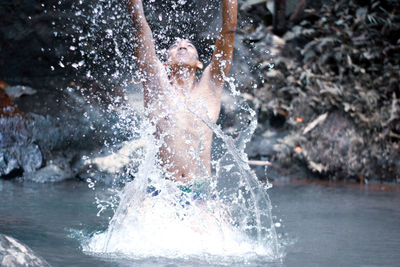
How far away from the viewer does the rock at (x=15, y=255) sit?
180cm

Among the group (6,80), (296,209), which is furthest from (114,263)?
(6,80)

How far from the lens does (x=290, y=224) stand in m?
3.57

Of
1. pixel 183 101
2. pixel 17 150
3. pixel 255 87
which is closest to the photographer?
pixel 183 101

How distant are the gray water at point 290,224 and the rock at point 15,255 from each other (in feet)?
1.07

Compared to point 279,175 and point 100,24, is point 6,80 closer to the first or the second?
point 100,24

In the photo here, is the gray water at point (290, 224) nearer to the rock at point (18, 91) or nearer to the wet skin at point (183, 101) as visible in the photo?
the wet skin at point (183, 101)

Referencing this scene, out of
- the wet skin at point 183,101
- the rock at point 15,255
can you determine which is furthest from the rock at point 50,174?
the rock at point 15,255

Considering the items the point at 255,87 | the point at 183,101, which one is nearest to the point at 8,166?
the point at 255,87

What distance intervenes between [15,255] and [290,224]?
7.25ft

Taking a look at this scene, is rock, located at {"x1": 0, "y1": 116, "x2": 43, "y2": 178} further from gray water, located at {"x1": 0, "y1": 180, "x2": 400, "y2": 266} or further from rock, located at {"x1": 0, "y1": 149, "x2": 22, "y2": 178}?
gray water, located at {"x1": 0, "y1": 180, "x2": 400, "y2": 266}

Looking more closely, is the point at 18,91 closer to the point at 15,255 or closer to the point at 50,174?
the point at 50,174

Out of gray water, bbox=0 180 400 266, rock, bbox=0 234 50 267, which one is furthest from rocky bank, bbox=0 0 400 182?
rock, bbox=0 234 50 267

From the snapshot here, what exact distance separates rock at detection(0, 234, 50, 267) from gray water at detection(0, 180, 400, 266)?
33cm

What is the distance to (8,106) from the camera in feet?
21.9
